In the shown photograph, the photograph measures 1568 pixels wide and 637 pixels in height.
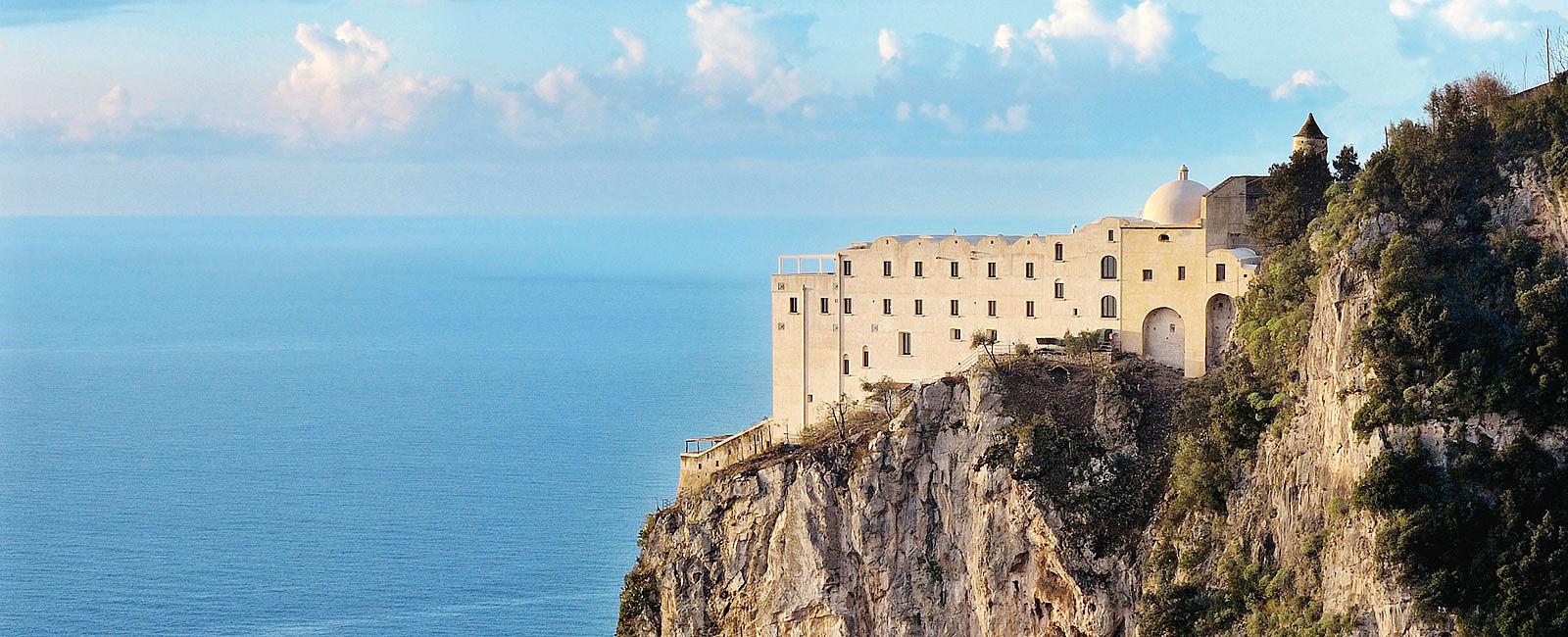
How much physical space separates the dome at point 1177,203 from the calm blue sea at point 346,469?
30406 millimetres

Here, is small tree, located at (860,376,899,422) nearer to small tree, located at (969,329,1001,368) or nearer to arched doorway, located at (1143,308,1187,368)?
small tree, located at (969,329,1001,368)

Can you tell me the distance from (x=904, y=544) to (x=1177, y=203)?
40.2 feet

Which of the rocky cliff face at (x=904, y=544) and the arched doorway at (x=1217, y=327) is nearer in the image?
the rocky cliff face at (x=904, y=544)

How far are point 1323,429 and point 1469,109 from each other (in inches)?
422

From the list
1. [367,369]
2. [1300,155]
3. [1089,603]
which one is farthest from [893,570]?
[367,369]

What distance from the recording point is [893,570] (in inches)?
2030

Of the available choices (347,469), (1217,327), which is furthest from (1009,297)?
(347,469)

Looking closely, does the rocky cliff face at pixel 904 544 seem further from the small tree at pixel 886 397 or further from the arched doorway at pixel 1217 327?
the small tree at pixel 886 397

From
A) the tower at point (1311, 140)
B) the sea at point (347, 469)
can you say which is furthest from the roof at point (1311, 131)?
the sea at point (347, 469)

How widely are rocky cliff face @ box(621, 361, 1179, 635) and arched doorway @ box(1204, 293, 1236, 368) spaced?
1.34 meters

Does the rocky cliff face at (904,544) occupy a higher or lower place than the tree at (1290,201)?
lower

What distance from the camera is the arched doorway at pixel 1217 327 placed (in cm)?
5091

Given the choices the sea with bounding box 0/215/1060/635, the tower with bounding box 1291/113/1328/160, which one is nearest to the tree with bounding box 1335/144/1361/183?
the tower with bounding box 1291/113/1328/160

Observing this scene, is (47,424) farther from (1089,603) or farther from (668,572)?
(1089,603)
